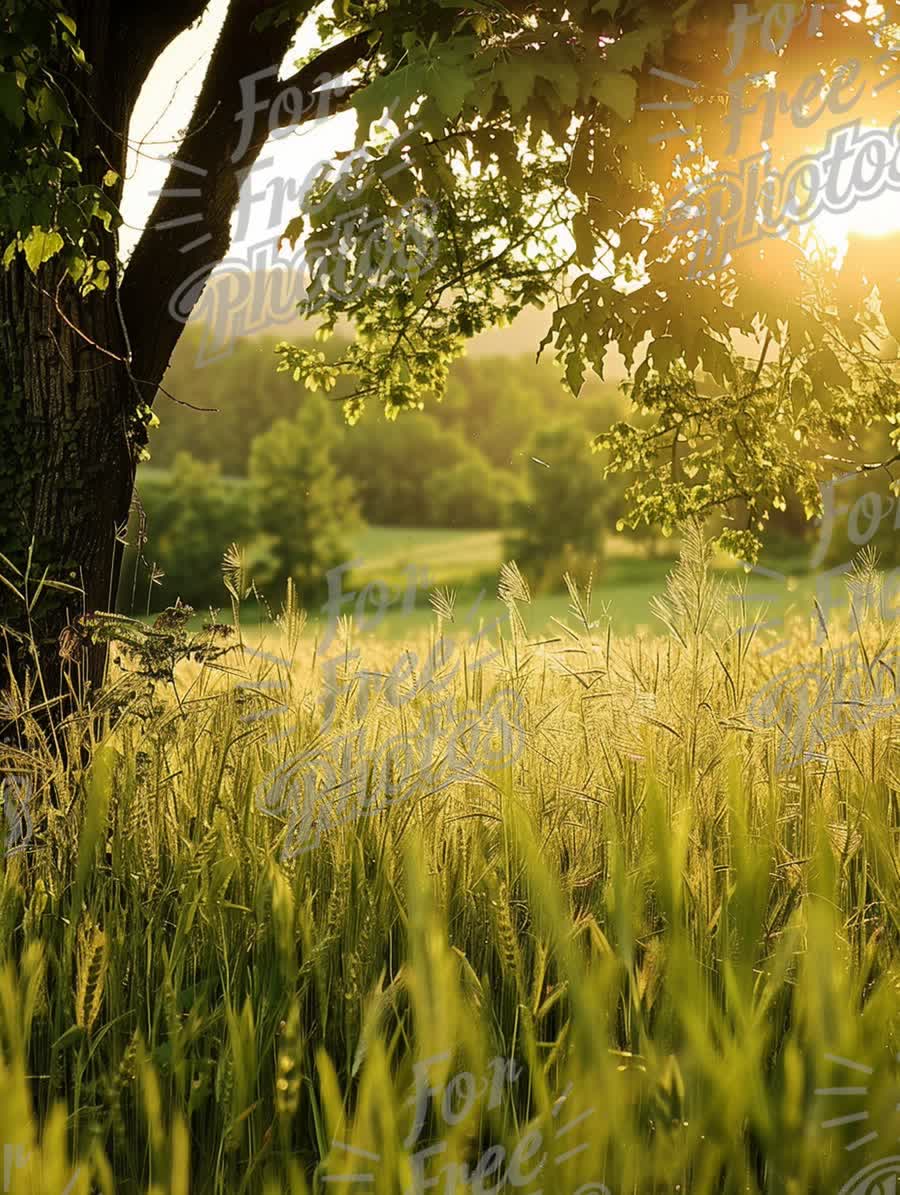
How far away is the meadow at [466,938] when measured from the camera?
5.61ft

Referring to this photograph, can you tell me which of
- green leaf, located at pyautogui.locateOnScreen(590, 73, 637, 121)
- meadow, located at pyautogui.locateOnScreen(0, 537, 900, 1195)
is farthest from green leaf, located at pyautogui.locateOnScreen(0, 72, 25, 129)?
green leaf, located at pyautogui.locateOnScreen(590, 73, 637, 121)

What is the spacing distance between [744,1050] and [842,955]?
664mm

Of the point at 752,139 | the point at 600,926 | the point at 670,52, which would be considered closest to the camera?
the point at 600,926

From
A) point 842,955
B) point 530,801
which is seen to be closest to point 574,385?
point 530,801

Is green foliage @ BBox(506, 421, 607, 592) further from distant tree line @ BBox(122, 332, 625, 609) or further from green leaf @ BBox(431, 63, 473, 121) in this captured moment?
green leaf @ BBox(431, 63, 473, 121)

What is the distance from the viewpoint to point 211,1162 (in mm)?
2053

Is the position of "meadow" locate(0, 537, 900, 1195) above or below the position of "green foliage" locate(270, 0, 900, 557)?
below

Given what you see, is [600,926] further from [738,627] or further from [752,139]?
[752,139]

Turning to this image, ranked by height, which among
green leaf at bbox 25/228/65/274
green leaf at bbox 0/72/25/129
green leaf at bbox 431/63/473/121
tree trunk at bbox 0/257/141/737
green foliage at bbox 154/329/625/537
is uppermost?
green foliage at bbox 154/329/625/537

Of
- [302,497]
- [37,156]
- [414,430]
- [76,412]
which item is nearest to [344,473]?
[414,430]

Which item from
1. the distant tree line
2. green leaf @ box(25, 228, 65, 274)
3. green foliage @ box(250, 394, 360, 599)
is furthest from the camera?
green foliage @ box(250, 394, 360, 599)

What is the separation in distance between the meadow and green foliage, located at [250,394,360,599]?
56.8 m

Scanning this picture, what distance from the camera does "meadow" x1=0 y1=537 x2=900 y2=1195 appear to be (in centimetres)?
171

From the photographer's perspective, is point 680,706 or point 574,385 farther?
point 574,385
